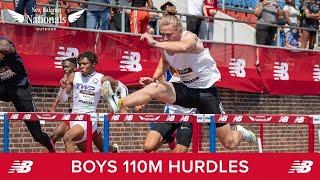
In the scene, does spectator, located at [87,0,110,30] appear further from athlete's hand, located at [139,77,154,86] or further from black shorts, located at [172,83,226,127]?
athlete's hand, located at [139,77,154,86]

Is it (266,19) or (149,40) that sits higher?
(149,40)

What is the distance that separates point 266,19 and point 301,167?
36.2ft

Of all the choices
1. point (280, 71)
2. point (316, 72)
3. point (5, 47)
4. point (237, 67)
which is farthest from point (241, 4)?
point (5, 47)

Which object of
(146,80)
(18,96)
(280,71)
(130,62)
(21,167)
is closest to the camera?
(21,167)

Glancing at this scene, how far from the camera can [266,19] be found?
68.3 ft

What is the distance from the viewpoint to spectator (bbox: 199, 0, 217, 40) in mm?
19073

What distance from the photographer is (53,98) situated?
1653 centimetres

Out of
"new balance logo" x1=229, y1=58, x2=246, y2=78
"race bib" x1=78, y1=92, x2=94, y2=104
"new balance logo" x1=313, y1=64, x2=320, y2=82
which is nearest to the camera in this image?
"race bib" x1=78, y1=92, x2=94, y2=104

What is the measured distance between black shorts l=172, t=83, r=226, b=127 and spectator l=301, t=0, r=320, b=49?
10.3 meters

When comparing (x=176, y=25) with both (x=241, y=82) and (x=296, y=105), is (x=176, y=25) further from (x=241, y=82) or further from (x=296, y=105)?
(x=296, y=105)

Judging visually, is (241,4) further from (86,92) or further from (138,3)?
(86,92)

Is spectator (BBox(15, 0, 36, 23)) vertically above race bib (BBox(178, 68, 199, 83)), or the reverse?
spectator (BBox(15, 0, 36, 23))

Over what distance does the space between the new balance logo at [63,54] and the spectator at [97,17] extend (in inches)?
32.2

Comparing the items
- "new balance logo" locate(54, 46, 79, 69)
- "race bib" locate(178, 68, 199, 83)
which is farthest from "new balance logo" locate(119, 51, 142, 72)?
"race bib" locate(178, 68, 199, 83)
